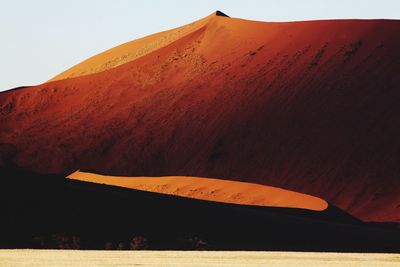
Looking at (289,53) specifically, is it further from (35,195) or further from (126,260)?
(126,260)

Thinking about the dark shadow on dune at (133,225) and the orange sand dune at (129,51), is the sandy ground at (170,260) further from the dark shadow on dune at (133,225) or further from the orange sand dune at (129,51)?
the orange sand dune at (129,51)

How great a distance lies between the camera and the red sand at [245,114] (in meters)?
→ 51.1

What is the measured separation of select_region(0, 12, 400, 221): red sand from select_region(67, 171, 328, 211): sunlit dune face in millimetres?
1066

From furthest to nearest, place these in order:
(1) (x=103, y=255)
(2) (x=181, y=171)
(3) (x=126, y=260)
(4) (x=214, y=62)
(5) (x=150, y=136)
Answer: (4) (x=214, y=62)
(5) (x=150, y=136)
(2) (x=181, y=171)
(1) (x=103, y=255)
(3) (x=126, y=260)

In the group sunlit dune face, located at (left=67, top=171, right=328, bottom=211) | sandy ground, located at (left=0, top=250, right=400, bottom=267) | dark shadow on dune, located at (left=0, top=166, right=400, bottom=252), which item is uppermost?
sandy ground, located at (left=0, top=250, right=400, bottom=267)

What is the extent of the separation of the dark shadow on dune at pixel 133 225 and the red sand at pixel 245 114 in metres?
13.6

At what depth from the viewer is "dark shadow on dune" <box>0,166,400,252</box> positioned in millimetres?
28797

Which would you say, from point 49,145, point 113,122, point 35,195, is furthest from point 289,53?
point 35,195

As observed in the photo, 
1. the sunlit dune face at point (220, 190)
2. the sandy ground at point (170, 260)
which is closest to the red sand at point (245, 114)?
the sunlit dune face at point (220, 190)

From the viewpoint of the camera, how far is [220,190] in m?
50.4

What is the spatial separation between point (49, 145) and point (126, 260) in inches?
1641

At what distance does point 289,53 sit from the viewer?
62.7m

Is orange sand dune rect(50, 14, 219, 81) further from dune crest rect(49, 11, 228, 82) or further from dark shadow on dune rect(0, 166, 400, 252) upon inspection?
dark shadow on dune rect(0, 166, 400, 252)

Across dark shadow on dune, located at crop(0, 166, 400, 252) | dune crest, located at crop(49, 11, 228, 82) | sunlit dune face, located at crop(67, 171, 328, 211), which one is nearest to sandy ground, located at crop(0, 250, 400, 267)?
dark shadow on dune, located at crop(0, 166, 400, 252)
